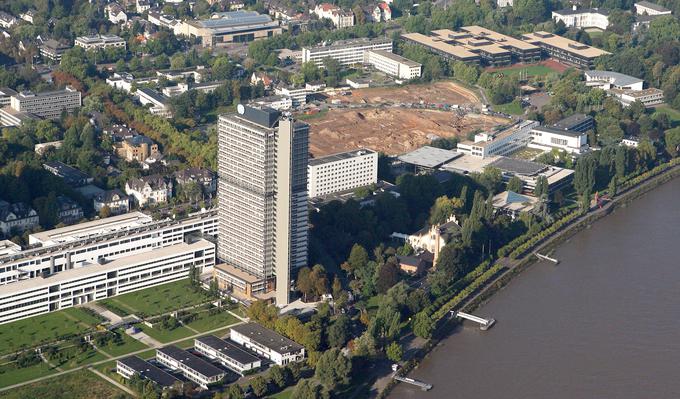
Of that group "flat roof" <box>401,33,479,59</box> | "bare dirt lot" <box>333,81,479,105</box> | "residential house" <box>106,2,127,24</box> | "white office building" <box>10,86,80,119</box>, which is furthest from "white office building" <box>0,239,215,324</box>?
"residential house" <box>106,2,127,24</box>

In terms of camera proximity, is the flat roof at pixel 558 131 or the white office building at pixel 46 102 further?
the white office building at pixel 46 102

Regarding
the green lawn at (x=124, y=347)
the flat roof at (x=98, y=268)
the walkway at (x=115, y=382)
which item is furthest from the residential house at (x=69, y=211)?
the walkway at (x=115, y=382)

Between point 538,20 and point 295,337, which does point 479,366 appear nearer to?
point 295,337

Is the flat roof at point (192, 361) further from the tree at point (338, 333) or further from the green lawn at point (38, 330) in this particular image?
the tree at point (338, 333)

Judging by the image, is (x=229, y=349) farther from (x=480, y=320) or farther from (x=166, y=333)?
(x=480, y=320)

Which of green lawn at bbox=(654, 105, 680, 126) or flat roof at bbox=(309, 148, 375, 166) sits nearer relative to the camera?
flat roof at bbox=(309, 148, 375, 166)

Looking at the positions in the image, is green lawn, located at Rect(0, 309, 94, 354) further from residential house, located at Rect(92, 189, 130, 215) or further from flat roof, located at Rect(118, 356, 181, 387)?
residential house, located at Rect(92, 189, 130, 215)
